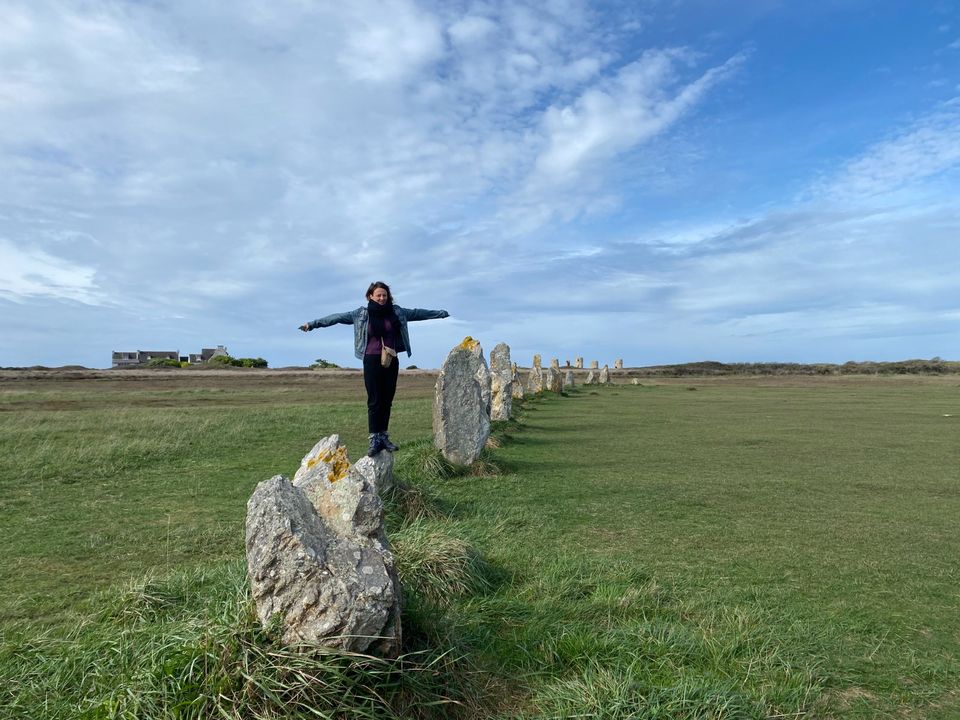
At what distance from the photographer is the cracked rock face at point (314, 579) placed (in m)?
3.07

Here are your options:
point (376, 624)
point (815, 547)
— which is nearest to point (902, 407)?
point (815, 547)

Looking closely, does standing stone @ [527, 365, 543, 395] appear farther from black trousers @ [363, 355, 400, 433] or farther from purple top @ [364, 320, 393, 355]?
purple top @ [364, 320, 393, 355]

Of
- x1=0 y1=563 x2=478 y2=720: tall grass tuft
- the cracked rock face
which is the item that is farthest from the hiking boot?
the cracked rock face

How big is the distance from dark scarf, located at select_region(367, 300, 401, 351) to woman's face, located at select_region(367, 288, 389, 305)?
0.13 ft

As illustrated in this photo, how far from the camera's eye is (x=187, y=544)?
620 centimetres

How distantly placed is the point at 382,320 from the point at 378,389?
83 centimetres

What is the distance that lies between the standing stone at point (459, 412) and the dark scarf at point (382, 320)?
2.57 m

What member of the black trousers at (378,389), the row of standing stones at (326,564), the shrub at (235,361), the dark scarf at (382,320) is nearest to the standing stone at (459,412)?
the black trousers at (378,389)

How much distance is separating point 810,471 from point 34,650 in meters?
10.2

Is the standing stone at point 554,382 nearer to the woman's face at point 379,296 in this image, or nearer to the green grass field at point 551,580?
the green grass field at point 551,580

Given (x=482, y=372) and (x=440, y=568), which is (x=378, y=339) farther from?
(x=482, y=372)

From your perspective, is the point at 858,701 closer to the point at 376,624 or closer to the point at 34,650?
the point at 376,624

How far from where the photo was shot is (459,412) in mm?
10672

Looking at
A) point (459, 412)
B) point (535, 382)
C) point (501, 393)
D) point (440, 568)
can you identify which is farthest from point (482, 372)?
point (535, 382)
